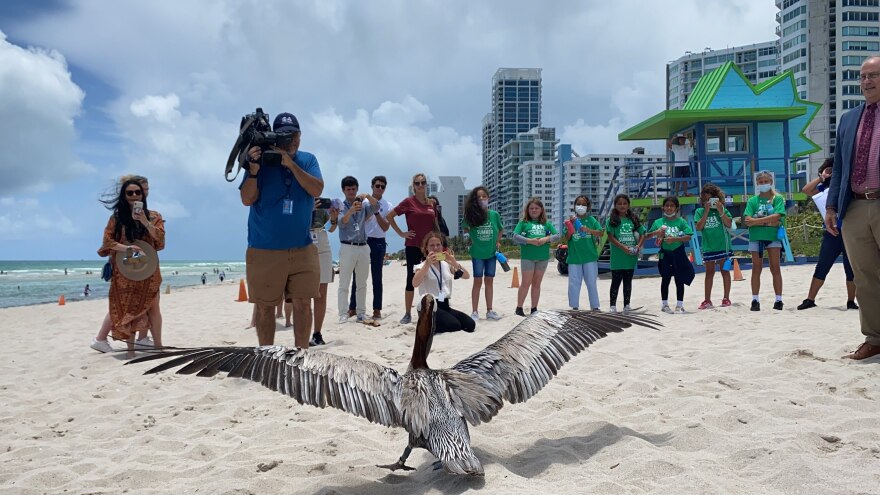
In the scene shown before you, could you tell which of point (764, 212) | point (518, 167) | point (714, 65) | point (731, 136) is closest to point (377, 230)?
point (764, 212)

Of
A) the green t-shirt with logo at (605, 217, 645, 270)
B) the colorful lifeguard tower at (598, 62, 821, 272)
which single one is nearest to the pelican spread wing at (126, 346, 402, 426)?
the green t-shirt with logo at (605, 217, 645, 270)

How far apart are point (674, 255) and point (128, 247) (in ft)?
24.4

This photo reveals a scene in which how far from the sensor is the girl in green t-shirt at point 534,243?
861 centimetres

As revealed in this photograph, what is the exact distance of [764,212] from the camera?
839cm

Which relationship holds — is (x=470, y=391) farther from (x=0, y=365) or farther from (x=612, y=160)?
(x=612, y=160)

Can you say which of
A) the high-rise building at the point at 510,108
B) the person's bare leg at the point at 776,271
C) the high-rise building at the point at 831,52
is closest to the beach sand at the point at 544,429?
the person's bare leg at the point at 776,271

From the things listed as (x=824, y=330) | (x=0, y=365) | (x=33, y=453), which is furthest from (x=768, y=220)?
(x=0, y=365)

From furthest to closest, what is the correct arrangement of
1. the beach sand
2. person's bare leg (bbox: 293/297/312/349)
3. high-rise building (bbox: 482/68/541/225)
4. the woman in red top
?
high-rise building (bbox: 482/68/541/225)
the woman in red top
person's bare leg (bbox: 293/297/312/349)
the beach sand

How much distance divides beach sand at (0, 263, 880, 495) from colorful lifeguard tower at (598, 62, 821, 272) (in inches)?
532

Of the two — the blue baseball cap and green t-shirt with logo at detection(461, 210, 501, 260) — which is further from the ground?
the blue baseball cap

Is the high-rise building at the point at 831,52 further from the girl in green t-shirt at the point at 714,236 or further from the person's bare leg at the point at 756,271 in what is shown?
the person's bare leg at the point at 756,271

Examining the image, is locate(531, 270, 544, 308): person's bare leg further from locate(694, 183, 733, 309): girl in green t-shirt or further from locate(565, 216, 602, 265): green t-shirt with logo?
locate(694, 183, 733, 309): girl in green t-shirt

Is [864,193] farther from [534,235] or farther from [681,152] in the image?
[681,152]

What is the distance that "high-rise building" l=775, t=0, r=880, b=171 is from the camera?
70.4 metres
